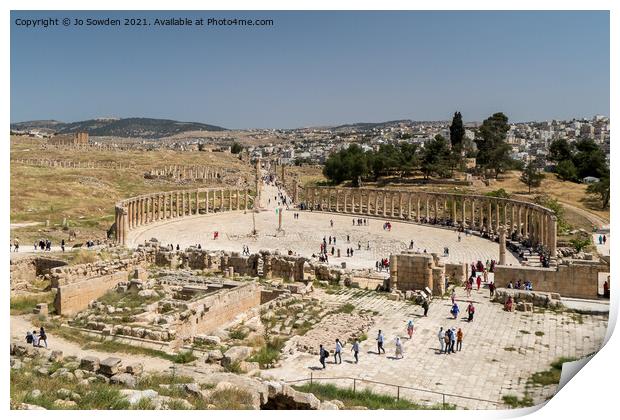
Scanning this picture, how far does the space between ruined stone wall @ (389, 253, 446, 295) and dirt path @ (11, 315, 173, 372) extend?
46.5ft

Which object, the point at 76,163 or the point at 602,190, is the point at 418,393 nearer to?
the point at 602,190

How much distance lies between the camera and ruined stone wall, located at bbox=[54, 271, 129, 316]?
22.8 m

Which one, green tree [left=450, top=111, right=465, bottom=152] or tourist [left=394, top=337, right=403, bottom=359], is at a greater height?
green tree [left=450, top=111, right=465, bottom=152]

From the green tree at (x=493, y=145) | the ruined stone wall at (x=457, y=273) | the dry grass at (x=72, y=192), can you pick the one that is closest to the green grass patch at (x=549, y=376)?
the ruined stone wall at (x=457, y=273)

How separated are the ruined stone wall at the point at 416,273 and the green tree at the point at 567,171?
51104 mm

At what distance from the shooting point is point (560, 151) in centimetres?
8406

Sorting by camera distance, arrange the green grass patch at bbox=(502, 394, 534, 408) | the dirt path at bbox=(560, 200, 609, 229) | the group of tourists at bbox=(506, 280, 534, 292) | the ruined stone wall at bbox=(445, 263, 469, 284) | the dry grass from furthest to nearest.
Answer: the dirt path at bbox=(560, 200, 609, 229), the dry grass, the ruined stone wall at bbox=(445, 263, 469, 284), the group of tourists at bbox=(506, 280, 534, 292), the green grass patch at bbox=(502, 394, 534, 408)

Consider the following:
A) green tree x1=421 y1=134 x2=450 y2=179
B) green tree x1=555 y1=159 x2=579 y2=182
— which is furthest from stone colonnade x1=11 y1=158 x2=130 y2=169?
green tree x1=555 y1=159 x2=579 y2=182

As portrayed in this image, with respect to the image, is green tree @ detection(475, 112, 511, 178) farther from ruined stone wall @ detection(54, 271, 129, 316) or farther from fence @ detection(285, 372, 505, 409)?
fence @ detection(285, 372, 505, 409)

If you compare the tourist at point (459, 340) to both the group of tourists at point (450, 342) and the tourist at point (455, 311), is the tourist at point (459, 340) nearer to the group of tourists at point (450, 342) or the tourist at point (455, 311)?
the group of tourists at point (450, 342)

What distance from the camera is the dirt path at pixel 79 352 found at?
16.7m

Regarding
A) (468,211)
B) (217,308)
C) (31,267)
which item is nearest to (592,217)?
(468,211)
